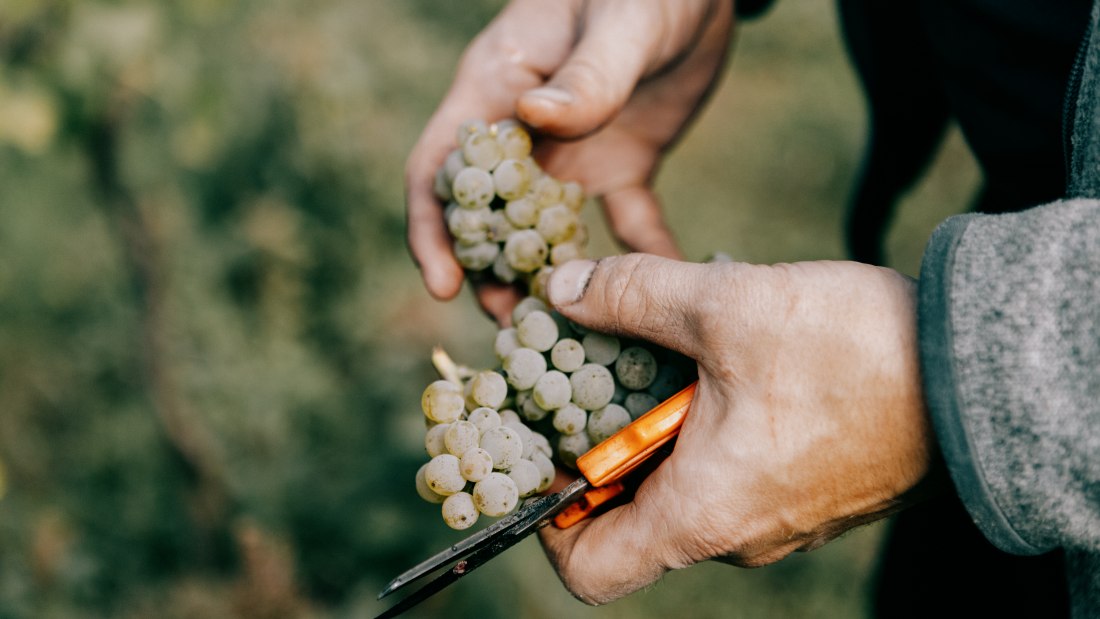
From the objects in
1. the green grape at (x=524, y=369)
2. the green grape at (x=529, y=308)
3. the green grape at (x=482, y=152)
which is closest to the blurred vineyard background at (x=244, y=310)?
the green grape at (x=482, y=152)

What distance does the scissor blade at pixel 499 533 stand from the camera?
1.23 m

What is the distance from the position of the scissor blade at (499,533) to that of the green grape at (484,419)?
149mm

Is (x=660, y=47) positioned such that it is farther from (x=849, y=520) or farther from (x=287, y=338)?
(x=287, y=338)

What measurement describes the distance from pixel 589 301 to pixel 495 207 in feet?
1.25

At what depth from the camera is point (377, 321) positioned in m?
3.53

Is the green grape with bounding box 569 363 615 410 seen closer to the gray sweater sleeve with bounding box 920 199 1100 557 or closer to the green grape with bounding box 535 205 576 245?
the green grape with bounding box 535 205 576 245

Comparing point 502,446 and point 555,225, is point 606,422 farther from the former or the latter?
point 555,225

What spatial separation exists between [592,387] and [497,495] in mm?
258

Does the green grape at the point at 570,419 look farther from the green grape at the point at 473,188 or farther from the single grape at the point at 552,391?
the green grape at the point at 473,188

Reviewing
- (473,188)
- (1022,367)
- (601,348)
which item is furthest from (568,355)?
(1022,367)

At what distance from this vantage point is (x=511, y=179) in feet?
5.11

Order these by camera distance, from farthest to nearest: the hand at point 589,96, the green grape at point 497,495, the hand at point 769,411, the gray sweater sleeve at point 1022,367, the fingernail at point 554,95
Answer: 1. the hand at point 589,96
2. the fingernail at point 554,95
3. the green grape at point 497,495
4. the hand at point 769,411
5. the gray sweater sleeve at point 1022,367

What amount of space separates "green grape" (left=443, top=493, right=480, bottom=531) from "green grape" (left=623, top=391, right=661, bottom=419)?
1.09 feet

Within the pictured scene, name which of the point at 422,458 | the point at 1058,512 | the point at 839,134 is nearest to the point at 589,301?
the point at 1058,512
